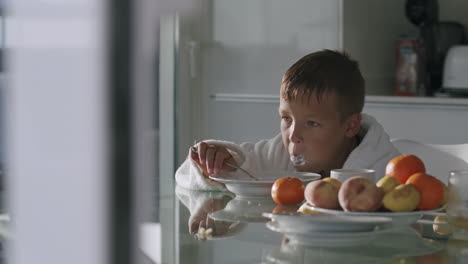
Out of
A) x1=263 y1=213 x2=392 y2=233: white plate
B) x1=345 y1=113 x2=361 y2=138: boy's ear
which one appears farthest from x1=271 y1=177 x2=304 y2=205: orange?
x1=345 y1=113 x2=361 y2=138: boy's ear

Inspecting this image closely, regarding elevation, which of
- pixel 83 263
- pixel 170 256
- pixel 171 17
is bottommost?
pixel 170 256

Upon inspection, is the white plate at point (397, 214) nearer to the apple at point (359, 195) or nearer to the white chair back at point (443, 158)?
the apple at point (359, 195)

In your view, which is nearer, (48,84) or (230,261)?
(48,84)

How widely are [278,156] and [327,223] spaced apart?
741 millimetres

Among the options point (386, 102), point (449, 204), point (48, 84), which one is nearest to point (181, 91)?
point (386, 102)

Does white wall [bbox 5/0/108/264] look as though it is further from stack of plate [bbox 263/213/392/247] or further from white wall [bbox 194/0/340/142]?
white wall [bbox 194/0/340/142]

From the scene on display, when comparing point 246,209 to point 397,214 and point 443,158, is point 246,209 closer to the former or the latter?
point 397,214

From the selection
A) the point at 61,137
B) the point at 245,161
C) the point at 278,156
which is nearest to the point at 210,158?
the point at 245,161

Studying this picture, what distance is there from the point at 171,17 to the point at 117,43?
119 inches

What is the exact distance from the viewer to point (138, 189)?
19cm

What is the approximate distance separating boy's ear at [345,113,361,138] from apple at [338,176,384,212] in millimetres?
612

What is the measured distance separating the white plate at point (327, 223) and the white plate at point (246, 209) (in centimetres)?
19

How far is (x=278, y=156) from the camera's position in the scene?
150 centimetres

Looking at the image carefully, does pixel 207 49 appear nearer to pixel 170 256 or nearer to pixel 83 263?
pixel 170 256
